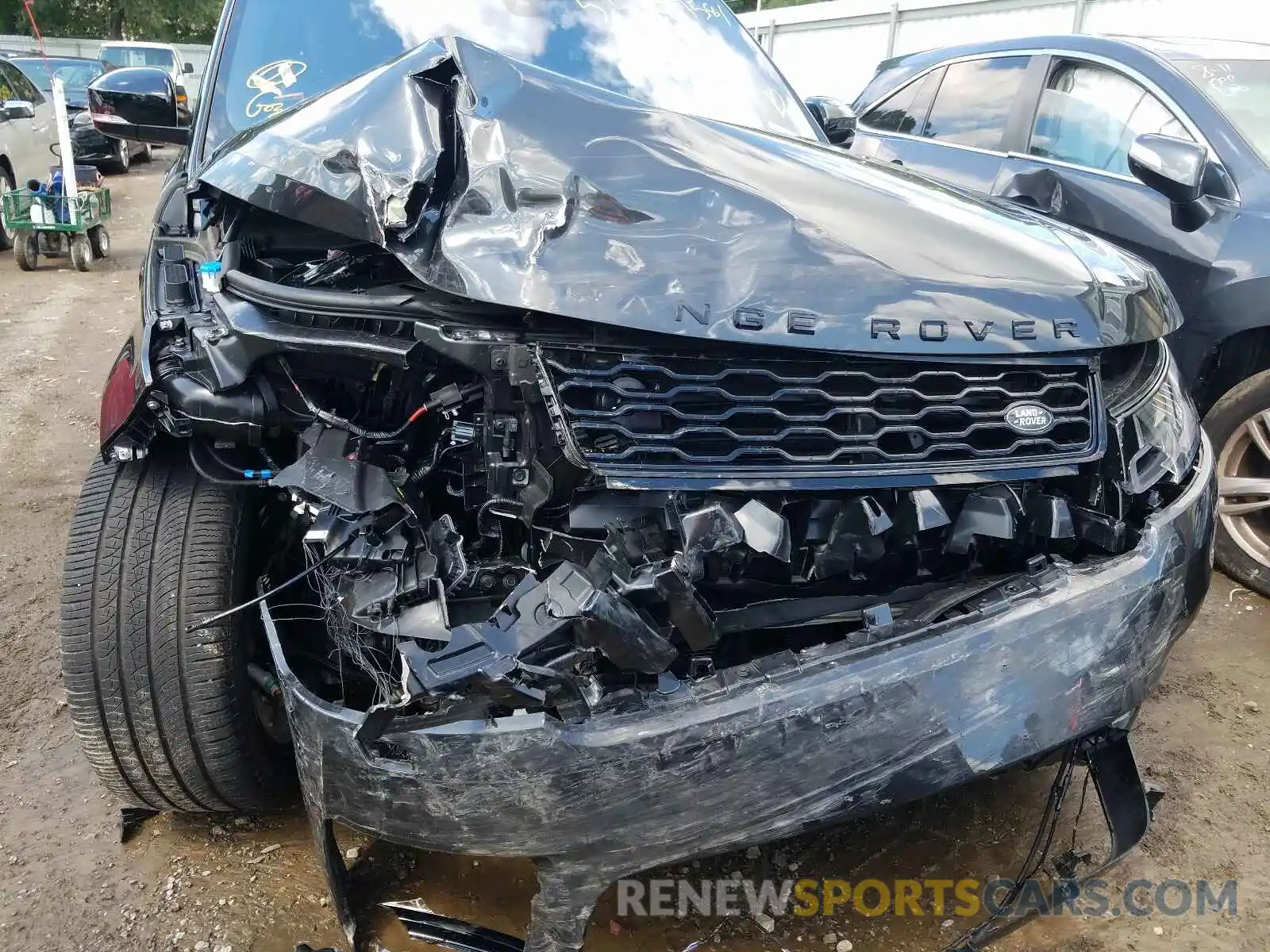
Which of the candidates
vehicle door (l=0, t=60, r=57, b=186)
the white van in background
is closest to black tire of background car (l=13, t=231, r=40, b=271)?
vehicle door (l=0, t=60, r=57, b=186)

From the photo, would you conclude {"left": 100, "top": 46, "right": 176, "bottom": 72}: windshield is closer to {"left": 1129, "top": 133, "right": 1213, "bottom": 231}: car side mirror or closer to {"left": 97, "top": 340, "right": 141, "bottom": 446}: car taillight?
{"left": 97, "top": 340, "right": 141, "bottom": 446}: car taillight

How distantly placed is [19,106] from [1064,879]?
36.6 ft

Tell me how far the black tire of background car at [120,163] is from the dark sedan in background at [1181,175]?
561 inches

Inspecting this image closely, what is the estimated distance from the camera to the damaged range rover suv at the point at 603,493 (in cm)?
155

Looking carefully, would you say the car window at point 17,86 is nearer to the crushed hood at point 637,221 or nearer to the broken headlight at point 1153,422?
the crushed hood at point 637,221

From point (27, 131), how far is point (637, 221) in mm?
10473

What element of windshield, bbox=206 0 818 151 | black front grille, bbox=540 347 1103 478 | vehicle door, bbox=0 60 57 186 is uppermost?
windshield, bbox=206 0 818 151

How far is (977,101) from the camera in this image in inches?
181

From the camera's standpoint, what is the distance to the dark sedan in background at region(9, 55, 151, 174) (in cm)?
1259

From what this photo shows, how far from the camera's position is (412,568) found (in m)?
1.68

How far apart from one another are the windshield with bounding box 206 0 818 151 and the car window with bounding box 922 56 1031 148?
1.97m

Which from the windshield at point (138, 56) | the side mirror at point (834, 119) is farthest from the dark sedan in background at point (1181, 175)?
the windshield at point (138, 56)

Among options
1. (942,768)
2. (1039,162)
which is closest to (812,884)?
(942,768)

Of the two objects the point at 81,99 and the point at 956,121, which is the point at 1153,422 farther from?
the point at 81,99
